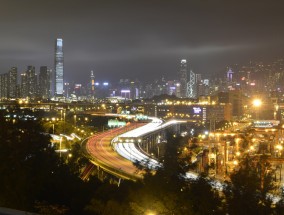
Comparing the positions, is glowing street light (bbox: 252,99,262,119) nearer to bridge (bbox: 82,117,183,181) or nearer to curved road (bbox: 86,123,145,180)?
bridge (bbox: 82,117,183,181)

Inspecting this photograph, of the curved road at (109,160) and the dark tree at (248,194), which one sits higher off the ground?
the dark tree at (248,194)

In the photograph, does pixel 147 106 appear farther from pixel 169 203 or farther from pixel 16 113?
pixel 169 203

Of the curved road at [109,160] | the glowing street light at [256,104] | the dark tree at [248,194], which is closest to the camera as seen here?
the dark tree at [248,194]

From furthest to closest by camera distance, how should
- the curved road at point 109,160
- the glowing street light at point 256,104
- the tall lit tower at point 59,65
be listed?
the tall lit tower at point 59,65 → the glowing street light at point 256,104 → the curved road at point 109,160

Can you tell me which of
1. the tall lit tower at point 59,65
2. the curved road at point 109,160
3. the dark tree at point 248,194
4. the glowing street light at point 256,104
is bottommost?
the curved road at point 109,160

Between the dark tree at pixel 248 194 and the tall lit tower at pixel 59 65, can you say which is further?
the tall lit tower at pixel 59 65

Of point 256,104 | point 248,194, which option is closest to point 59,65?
point 256,104

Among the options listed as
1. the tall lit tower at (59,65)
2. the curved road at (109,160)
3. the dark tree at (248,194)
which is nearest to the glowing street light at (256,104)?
the curved road at (109,160)

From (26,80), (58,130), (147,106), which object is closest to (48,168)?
(58,130)

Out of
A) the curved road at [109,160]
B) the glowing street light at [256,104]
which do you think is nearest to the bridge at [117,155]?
the curved road at [109,160]

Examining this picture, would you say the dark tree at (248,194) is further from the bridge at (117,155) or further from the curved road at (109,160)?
the curved road at (109,160)

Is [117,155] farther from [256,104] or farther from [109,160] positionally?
[256,104]
